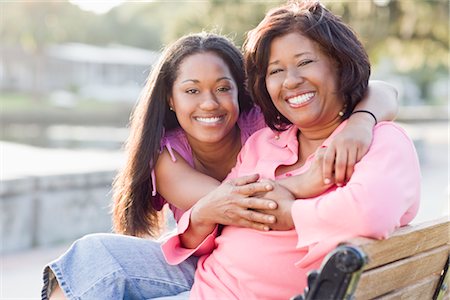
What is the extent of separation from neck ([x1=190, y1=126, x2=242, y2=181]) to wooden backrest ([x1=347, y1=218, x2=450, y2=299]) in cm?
111

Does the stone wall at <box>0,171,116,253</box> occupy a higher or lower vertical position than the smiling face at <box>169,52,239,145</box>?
lower

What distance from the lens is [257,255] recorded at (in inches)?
82.3

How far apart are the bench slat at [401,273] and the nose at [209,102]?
42.5 inches

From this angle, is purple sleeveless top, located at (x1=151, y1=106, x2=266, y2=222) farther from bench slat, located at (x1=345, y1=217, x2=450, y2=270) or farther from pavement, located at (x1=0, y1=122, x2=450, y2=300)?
bench slat, located at (x1=345, y1=217, x2=450, y2=270)

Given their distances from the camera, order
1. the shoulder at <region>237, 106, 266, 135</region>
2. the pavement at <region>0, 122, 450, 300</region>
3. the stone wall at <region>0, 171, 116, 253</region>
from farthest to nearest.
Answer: the stone wall at <region>0, 171, 116, 253</region> < the pavement at <region>0, 122, 450, 300</region> < the shoulder at <region>237, 106, 266, 135</region>

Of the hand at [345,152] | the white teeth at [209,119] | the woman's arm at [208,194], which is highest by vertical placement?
the hand at [345,152]

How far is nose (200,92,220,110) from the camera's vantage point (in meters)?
2.72

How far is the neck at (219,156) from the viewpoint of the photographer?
290 cm

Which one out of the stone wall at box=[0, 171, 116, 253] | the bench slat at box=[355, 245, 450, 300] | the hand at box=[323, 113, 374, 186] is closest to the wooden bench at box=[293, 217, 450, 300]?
the bench slat at box=[355, 245, 450, 300]

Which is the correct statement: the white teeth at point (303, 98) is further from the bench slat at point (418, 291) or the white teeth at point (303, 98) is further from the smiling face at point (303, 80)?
the bench slat at point (418, 291)

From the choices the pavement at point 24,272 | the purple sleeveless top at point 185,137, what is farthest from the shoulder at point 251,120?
the pavement at point 24,272

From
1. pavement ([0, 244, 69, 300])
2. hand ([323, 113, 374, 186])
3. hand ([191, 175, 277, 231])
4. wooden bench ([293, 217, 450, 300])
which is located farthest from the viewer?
pavement ([0, 244, 69, 300])

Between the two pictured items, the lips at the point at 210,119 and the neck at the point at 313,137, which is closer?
the neck at the point at 313,137

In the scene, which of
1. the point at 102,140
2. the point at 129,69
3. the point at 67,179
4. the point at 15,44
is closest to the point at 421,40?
the point at 102,140
